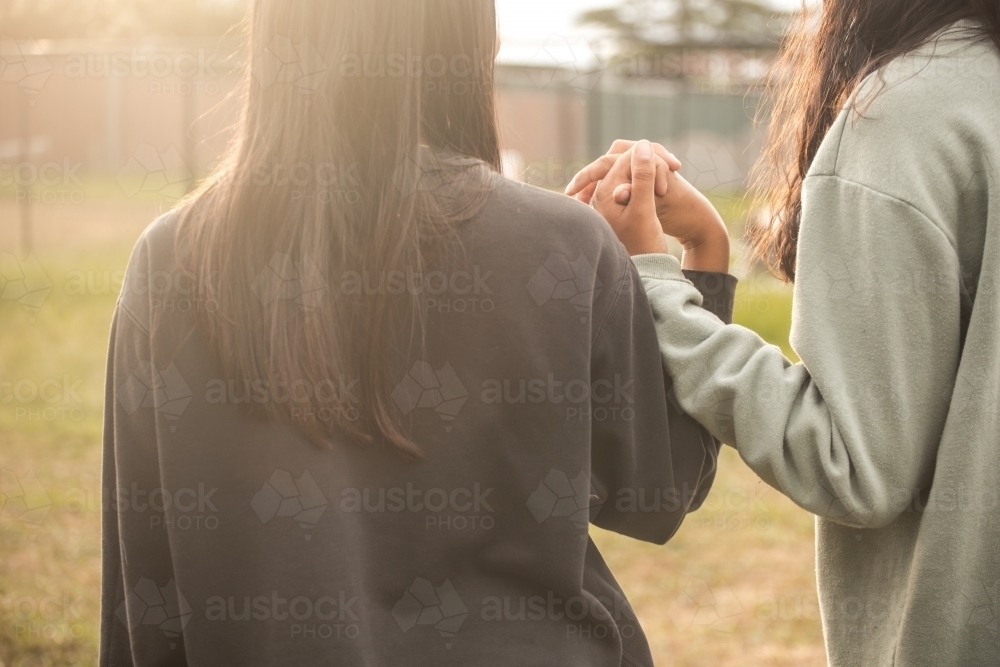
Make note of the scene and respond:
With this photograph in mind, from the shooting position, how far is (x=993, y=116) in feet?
3.70

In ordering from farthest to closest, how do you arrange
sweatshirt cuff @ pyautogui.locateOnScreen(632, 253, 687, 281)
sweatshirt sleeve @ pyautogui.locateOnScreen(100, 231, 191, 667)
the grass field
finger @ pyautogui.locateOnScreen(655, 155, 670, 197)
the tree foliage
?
1. the tree foliage
2. the grass field
3. finger @ pyautogui.locateOnScreen(655, 155, 670, 197)
4. sweatshirt cuff @ pyautogui.locateOnScreen(632, 253, 687, 281)
5. sweatshirt sleeve @ pyautogui.locateOnScreen(100, 231, 191, 667)

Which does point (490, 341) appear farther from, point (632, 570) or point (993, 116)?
point (632, 570)

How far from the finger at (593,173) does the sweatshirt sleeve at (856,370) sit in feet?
1.24

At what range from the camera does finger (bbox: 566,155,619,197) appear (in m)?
1.50

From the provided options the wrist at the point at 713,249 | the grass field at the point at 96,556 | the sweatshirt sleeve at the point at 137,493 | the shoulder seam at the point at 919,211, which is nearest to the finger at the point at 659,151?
the wrist at the point at 713,249

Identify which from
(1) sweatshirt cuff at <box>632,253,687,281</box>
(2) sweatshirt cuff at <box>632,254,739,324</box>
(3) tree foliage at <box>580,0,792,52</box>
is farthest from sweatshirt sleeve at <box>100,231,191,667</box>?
(3) tree foliage at <box>580,0,792,52</box>

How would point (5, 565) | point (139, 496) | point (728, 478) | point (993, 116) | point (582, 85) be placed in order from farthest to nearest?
point (582, 85) → point (728, 478) → point (5, 565) → point (139, 496) → point (993, 116)

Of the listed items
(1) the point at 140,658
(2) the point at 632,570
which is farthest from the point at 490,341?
(2) the point at 632,570

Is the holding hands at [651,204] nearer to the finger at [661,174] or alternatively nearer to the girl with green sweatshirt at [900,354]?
the finger at [661,174]

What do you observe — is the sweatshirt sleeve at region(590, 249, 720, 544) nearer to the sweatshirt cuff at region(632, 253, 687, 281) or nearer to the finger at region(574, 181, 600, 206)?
the sweatshirt cuff at region(632, 253, 687, 281)

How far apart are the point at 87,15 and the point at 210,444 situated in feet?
36.2

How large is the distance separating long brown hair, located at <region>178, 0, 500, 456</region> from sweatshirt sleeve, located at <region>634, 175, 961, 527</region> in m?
0.46

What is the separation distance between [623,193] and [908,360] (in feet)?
1.68

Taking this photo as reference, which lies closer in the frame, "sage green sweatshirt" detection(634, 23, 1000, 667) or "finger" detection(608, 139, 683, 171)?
"sage green sweatshirt" detection(634, 23, 1000, 667)
